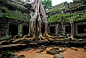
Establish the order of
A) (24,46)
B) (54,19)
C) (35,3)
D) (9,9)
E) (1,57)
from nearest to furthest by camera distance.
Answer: (1,57)
(24,46)
(9,9)
(35,3)
(54,19)

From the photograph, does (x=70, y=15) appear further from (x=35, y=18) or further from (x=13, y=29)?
(x=13, y=29)

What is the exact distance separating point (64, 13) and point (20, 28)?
7.33 metres

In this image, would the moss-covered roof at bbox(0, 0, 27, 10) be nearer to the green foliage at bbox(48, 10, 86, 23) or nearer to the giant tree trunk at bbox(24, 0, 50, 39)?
the giant tree trunk at bbox(24, 0, 50, 39)

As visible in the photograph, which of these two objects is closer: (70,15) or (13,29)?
(13,29)

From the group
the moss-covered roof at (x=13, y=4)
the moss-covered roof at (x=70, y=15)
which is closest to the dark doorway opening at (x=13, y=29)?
the moss-covered roof at (x=13, y=4)

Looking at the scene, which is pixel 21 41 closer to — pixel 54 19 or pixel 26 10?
pixel 26 10

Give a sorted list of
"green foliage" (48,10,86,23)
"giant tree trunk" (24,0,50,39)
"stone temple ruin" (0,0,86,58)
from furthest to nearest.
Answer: "green foliage" (48,10,86,23)
"giant tree trunk" (24,0,50,39)
"stone temple ruin" (0,0,86,58)

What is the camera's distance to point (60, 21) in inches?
372

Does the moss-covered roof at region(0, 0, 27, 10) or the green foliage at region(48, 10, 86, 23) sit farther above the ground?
the moss-covered roof at region(0, 0, 27, 10)

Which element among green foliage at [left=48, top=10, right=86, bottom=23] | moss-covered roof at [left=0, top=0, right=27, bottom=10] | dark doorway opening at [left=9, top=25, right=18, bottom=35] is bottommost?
dark doorway opening at [left=9, top=25, right=18, bottom=35]

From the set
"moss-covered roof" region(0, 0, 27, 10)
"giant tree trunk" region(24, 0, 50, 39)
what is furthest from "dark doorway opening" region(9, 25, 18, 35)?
"moss-covered roof" region(0, 0, 27, 10)

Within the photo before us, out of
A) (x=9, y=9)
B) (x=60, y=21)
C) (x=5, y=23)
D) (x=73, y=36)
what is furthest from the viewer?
(x=60, y=21)

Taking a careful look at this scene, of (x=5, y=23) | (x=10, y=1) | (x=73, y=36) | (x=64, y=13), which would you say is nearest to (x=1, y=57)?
(x=5, y=23)

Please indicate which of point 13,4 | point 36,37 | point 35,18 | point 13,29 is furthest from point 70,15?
point 13,29
